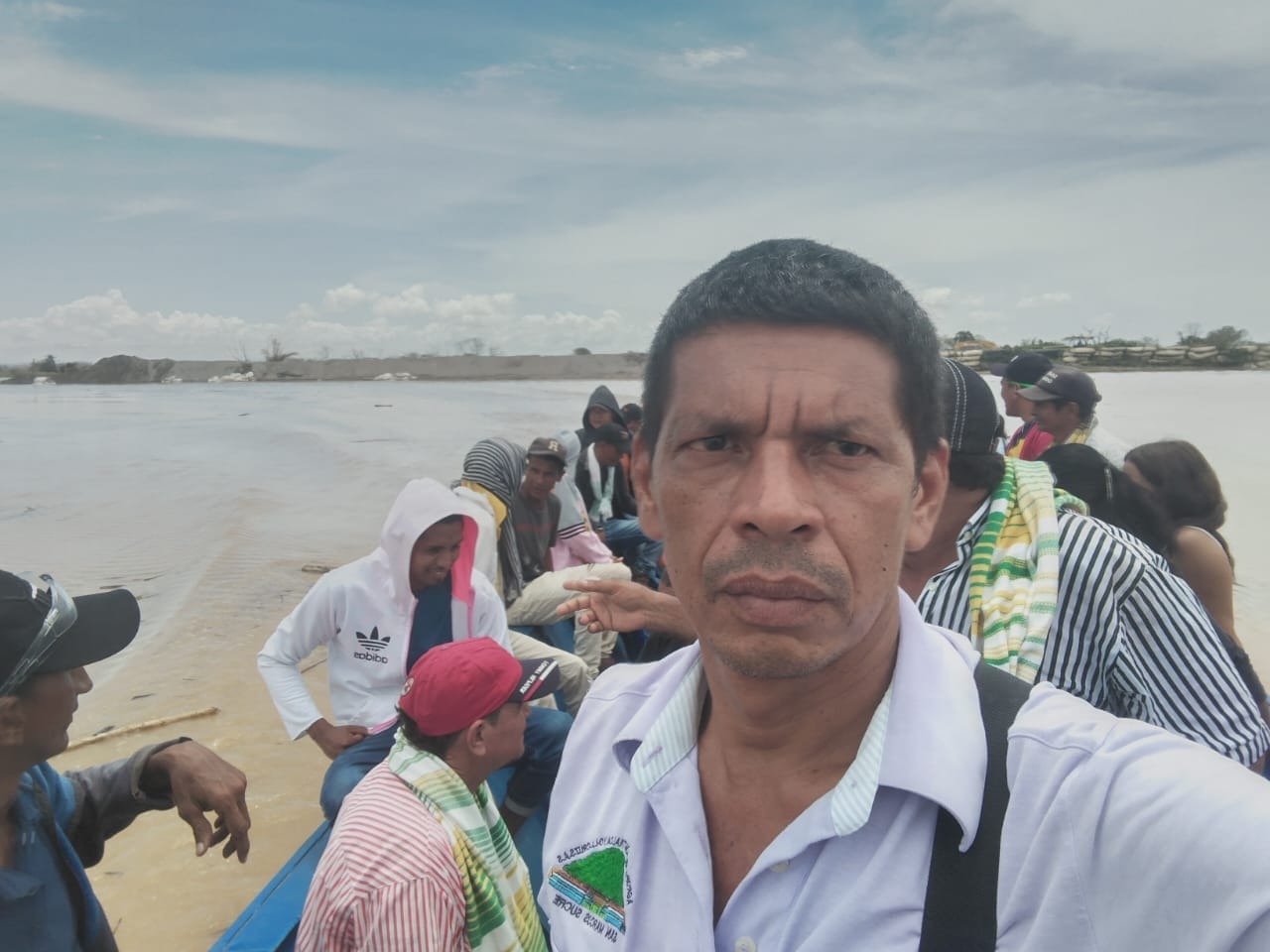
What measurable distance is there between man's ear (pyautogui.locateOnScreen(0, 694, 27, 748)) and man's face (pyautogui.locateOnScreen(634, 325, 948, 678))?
5.96 feet

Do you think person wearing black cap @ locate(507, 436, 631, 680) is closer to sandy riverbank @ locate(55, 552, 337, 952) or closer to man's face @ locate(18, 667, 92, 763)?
sandy riverbank @ locate(55, 552, 337, 952)

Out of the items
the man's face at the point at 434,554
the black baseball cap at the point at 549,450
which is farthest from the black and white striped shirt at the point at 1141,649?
the black baseball cap at the point at 549,450

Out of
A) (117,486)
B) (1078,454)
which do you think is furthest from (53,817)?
(117,486)

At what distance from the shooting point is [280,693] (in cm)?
426

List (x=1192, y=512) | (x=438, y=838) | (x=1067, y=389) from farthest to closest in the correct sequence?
(x=1067, y=389) → (x=1192, y=512) → (x=438, y=838)

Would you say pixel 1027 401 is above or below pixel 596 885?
above

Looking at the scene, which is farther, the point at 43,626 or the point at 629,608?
the point at 629,608

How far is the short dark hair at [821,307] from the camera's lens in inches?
47.3

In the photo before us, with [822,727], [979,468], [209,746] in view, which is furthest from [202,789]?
[209,746]

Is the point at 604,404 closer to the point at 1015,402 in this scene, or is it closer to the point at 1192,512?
the point at 1015,402

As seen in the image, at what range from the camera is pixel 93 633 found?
Result: 2.25 m

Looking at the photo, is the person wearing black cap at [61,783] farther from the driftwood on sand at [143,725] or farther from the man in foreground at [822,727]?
the driftwood on sand at [143,725]

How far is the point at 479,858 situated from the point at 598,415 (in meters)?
6.17

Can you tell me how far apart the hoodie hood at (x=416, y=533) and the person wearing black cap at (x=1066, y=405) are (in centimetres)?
366
